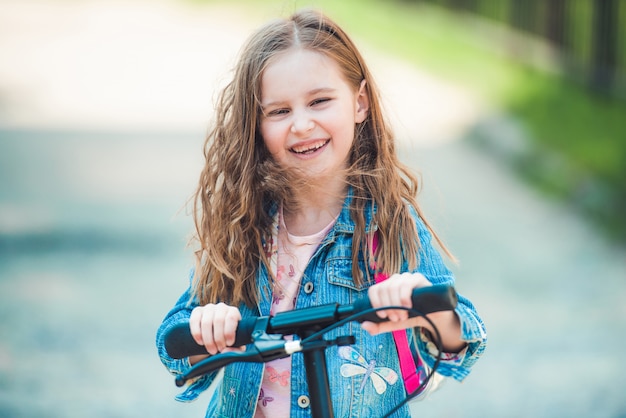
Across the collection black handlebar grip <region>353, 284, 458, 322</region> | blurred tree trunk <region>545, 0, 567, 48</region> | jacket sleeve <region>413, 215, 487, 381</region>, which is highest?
blurred tree trunk <region>545, 0, 567, 48</region>

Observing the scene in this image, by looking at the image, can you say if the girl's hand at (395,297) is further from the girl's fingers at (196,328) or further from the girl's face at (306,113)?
the girl's face at (306,113)

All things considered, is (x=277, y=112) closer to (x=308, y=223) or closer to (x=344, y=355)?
(x=308, y=223)

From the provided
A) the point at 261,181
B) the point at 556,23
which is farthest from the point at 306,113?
the point at 556,23

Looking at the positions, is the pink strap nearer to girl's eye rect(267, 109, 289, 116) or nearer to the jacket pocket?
the jacket pocket

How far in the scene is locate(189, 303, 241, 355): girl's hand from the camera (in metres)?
2.13

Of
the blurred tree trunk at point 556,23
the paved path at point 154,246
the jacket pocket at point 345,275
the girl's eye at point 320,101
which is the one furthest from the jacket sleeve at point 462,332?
the blurred tree trunk at point 556,23

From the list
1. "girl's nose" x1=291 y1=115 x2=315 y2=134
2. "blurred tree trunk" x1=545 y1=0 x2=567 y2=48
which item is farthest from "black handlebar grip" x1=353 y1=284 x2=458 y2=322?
"blurred tree trunk" x1=545 y1=0 x2=567 y2=48

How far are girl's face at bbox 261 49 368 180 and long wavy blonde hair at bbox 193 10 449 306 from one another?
0.04 metres

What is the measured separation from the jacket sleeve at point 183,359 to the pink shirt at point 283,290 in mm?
145

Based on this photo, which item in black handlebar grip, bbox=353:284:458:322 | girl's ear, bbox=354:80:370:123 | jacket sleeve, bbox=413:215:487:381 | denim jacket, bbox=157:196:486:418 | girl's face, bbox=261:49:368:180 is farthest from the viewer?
girl's ear, bbox=354:80:370:123

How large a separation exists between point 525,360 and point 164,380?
200 centimetres

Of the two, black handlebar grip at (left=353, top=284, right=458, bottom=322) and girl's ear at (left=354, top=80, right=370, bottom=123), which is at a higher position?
girl's ear at (left=354, top=80, right=370, bottom=123)

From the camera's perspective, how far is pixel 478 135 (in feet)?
35.7

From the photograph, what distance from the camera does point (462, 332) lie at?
2.26m
